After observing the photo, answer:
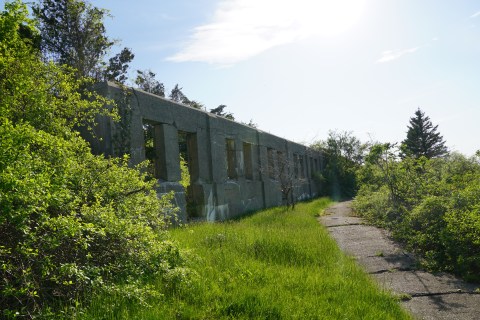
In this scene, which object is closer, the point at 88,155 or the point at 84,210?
the point at 84,210

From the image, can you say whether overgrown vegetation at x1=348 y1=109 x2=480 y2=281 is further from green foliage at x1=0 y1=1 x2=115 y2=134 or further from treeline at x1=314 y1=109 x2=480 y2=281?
green foliage at x1=0 y1=1 x2=115 y2=134

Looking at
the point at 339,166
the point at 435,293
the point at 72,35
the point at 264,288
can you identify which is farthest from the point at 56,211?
the point at 339,166

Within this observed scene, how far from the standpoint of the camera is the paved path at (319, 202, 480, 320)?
4.46 metres

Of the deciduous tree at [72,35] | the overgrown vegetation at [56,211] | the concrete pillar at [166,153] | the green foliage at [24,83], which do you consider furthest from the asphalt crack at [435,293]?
the deciduous tree at [72,35]

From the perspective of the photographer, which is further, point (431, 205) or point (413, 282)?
point (431, 205)

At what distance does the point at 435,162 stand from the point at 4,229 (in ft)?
32.1

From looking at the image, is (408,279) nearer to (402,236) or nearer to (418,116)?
(402,236)

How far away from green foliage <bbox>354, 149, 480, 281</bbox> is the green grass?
1.51 meters

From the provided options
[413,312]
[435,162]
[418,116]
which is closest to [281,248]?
[413,312]

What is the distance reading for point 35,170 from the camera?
3.82 meters

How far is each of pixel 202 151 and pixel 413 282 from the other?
6280 millimetres

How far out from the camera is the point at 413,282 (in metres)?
5.52

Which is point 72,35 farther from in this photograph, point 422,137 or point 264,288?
point 422,137

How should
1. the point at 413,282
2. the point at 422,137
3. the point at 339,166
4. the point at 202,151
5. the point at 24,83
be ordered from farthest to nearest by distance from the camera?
the point at 422,137 → the point at 339,166 → the point at 202,151 → the point at 413,282 → the point at 24,83
